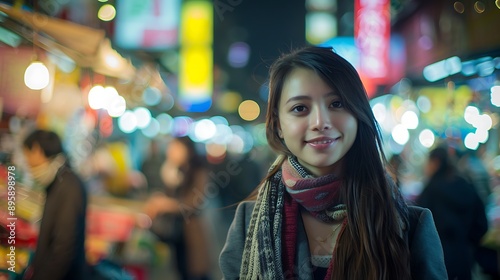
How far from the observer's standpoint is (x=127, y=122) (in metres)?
4.70

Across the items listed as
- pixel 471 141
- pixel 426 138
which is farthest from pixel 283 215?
pixel 426 138

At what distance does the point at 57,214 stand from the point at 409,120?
10.9ft

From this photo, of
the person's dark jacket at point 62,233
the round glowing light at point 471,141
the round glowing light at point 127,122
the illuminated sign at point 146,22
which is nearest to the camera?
the person's dark jacket at point 62,233

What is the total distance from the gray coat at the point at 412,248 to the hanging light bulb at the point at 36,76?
183 cm

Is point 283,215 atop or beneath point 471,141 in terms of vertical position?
beneath

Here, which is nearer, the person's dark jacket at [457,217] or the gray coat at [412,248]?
the gray coat at [412,248]

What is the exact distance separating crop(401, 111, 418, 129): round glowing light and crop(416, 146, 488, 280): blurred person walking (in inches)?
56.9

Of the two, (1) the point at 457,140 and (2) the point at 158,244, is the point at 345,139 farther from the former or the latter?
(2) the point at 158,244

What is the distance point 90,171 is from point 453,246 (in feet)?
8.74

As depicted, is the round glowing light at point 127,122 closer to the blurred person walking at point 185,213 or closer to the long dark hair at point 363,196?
the blurred person walking at point 185,213

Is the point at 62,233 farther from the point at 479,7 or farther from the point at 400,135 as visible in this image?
the point at 400,135

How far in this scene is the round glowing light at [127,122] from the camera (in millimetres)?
4488

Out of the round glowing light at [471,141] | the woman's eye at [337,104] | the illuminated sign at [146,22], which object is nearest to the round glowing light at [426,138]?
the round glowing light at [471,141]

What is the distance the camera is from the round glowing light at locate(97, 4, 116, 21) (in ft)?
11.0
